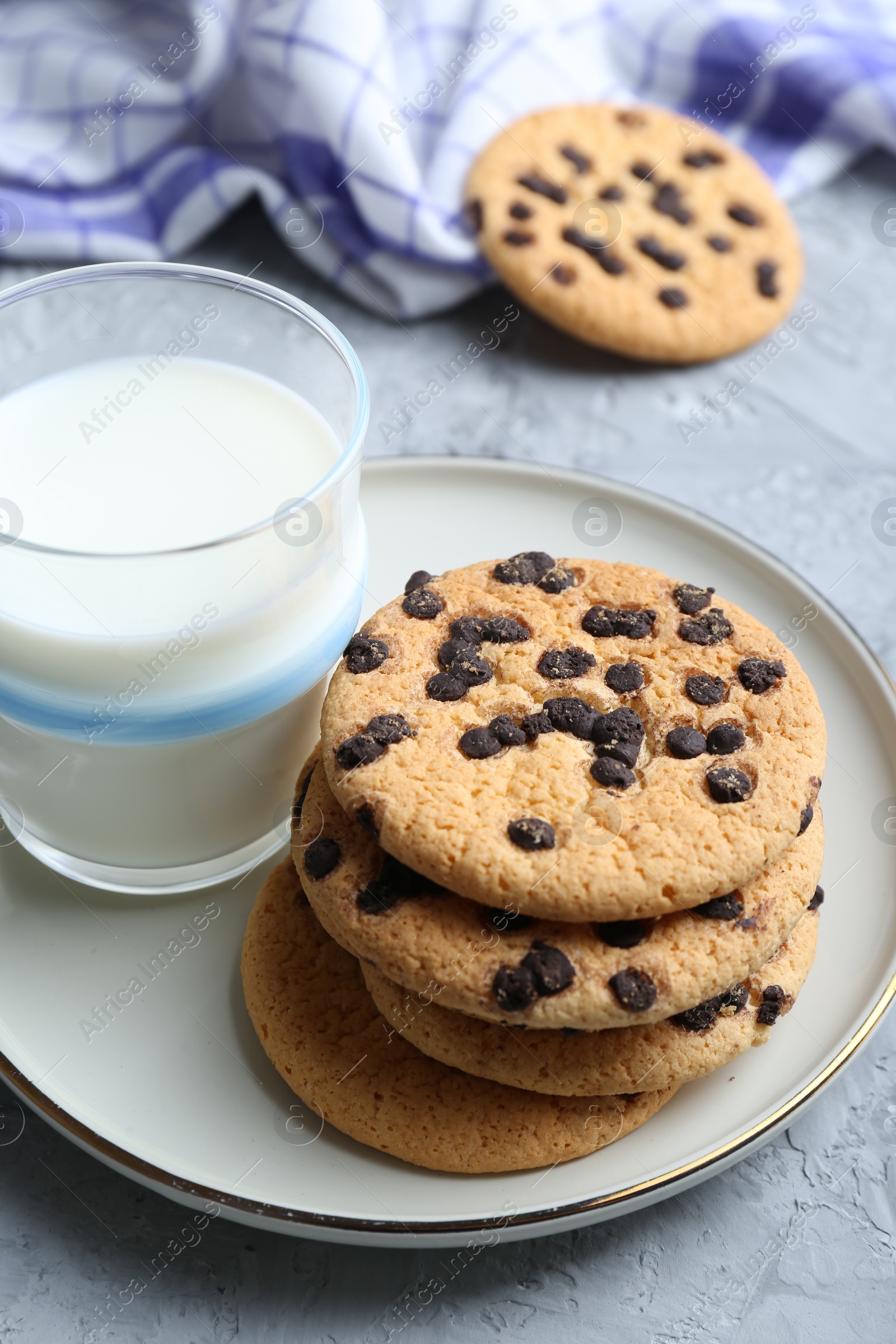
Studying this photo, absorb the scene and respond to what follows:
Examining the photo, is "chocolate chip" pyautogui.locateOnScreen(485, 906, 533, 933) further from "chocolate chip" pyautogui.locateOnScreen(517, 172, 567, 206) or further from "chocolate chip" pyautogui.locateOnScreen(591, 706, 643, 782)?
"chocolate chip" pyautogui.locateOnScreen(517, 172, 567, 206)

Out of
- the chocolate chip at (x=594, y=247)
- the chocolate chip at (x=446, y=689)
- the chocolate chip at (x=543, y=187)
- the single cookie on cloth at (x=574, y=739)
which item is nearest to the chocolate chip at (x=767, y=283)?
the chocolate chip at (x=594, y=247)

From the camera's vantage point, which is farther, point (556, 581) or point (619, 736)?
point (556, 581)

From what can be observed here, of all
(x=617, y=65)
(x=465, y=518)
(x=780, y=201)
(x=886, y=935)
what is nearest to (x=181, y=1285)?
(x=886, y=935)

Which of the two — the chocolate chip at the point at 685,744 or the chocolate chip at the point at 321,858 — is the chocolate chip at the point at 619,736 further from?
the chocolate chip at the point at 321,858

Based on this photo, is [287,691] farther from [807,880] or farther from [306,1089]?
[807,880]

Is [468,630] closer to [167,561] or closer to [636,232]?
[167,561]

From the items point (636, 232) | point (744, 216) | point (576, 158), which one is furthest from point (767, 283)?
point (576, 158)

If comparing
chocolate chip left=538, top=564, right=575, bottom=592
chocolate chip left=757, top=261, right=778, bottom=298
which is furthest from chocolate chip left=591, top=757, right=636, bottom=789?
chocolate chip left=757, top=261, right=778, bottom=298
